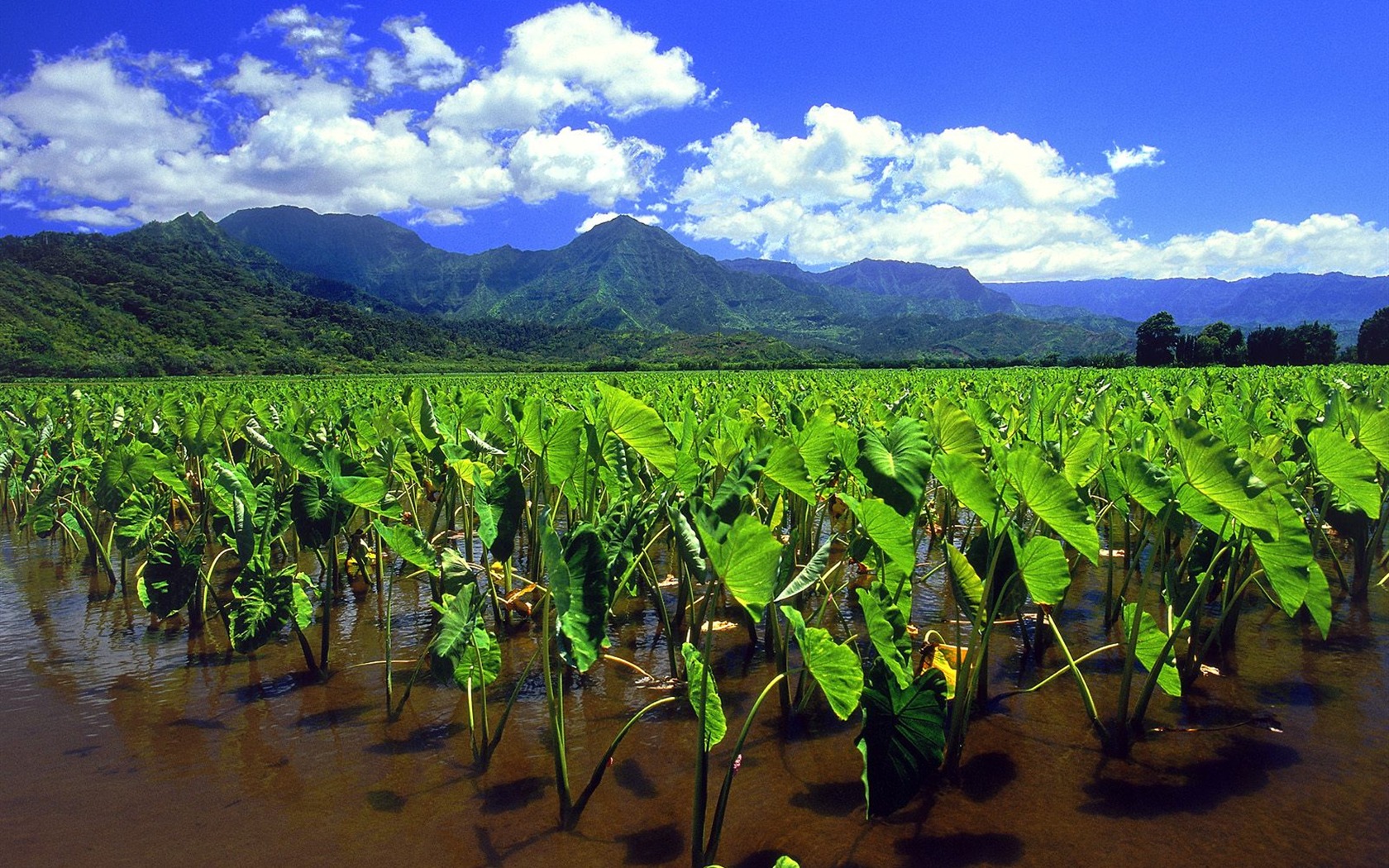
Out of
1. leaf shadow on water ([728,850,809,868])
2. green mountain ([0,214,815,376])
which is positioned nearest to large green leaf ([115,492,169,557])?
leaf shadow on water ([728,850,809,868])

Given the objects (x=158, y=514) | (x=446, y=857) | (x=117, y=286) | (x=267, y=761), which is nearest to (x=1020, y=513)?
(x=446, y=857)

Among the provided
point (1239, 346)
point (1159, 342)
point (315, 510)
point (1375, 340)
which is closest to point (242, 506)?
point (315, 510)

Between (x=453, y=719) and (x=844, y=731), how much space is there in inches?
60.5

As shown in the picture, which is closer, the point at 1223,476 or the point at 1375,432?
the point at 1223,476

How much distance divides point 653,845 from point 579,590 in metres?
0.85

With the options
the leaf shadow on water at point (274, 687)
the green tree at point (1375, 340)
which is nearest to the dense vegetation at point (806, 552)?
the leaf shadow on water at point (274, 687)

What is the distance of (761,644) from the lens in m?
3.59

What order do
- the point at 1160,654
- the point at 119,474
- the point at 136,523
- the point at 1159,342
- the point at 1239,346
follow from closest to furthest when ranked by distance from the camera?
the point at 1160,654, the point at 136,523, the point at 119,474, the point at 1239,346, the point at 1159,342

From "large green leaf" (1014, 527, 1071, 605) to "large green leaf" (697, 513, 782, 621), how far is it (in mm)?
889

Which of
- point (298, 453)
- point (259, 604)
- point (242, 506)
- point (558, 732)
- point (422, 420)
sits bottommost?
point (558, 732)

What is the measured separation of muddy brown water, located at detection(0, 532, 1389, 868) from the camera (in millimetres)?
2061

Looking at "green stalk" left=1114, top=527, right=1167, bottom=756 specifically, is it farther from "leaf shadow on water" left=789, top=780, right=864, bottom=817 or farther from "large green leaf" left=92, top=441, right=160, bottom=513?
"large green leaf" left=92, top=441, right=160, bottom=513

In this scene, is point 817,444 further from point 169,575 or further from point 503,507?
point 169,575

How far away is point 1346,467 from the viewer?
8.56 ft
